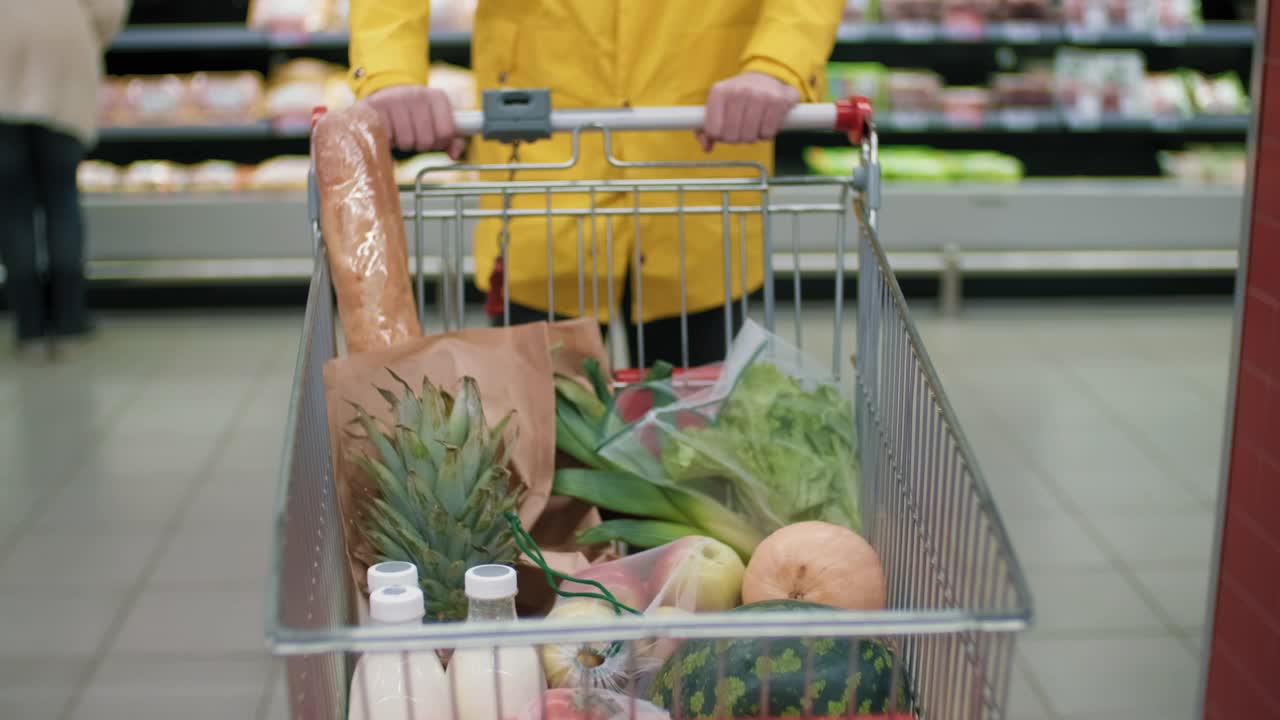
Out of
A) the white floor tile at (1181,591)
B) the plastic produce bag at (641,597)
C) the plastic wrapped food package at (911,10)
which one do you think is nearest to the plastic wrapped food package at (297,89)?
the plastic wrapped food package at (911,10)

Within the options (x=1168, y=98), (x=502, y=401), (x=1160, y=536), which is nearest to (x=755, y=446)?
(x=502, y=401)

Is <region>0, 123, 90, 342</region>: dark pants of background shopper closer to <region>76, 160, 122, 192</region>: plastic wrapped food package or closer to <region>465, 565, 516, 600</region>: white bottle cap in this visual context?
<region>76, 160, 122, 192</region>: plastic wrapped food package

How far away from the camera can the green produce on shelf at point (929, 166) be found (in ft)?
18.8

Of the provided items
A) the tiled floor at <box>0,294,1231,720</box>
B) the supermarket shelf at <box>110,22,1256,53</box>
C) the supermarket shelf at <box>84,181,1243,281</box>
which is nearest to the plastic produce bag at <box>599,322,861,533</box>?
the tiled floor at <box>0,294,1231,720</box>

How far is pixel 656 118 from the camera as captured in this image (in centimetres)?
161

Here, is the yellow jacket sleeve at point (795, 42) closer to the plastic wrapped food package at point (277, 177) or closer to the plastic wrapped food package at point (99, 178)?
the plastic wrapped food package at point (277, 177)

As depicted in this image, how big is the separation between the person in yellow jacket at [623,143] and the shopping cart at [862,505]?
3 centimetres

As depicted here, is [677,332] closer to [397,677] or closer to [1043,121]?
[397,677]

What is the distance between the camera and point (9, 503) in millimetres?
3598

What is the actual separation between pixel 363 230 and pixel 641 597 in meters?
0.50

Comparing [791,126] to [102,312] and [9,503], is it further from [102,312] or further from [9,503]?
[102,312]

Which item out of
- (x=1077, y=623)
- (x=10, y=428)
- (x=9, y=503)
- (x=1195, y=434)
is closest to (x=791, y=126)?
(x=1077, y=623)

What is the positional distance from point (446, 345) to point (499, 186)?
25cm

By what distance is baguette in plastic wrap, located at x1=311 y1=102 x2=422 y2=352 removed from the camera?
1502 mm
